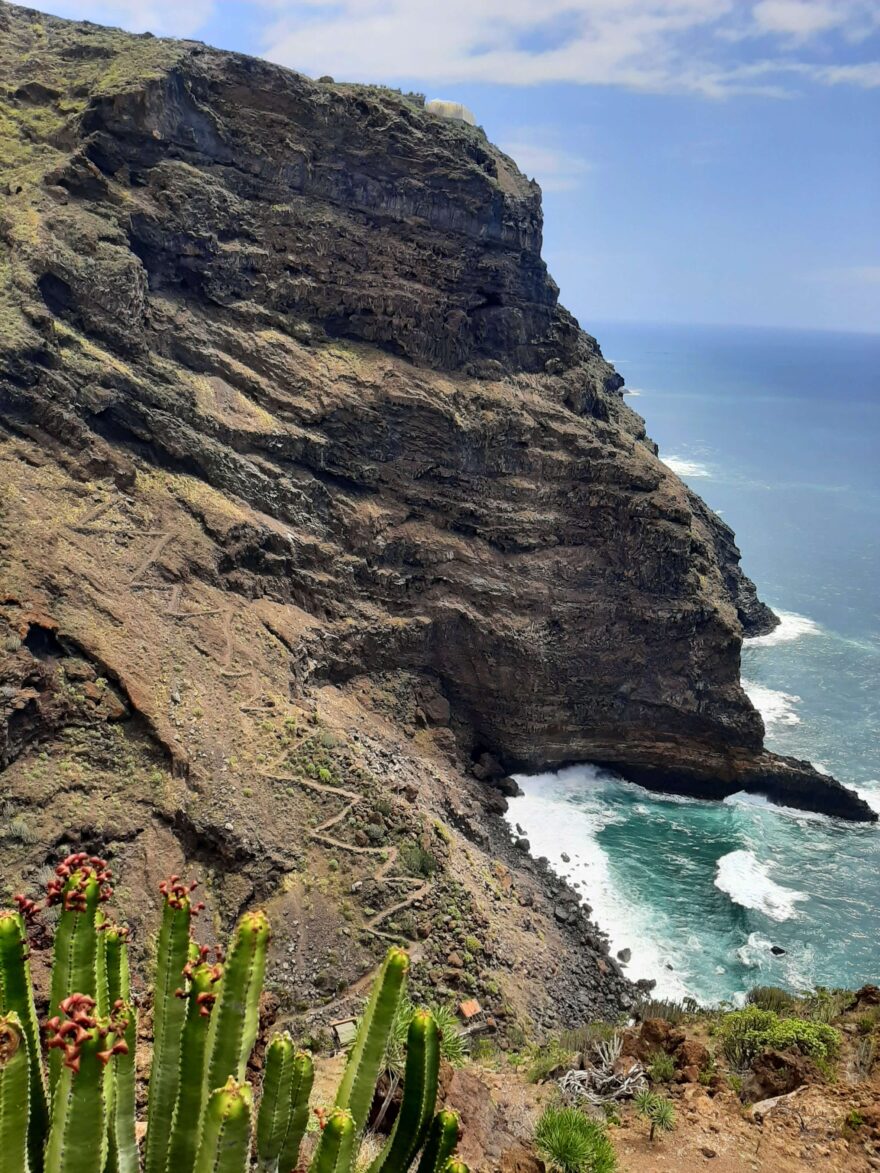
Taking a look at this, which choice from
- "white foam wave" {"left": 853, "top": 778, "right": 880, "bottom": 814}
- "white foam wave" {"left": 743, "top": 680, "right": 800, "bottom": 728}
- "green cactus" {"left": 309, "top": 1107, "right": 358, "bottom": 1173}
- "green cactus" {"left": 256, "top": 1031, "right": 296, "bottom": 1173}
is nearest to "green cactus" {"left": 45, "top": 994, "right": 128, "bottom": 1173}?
"green cactus" {"left": 309, "top": 1107, "right": 358, "bottom": 1173}

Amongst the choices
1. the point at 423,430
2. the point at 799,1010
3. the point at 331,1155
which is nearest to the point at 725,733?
the point at 423,430

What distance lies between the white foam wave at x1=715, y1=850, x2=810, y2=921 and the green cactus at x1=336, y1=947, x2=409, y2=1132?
3021 centimetres

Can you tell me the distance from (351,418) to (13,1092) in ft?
117

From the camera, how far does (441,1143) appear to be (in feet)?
27.1

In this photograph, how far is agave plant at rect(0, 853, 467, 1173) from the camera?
5.53m

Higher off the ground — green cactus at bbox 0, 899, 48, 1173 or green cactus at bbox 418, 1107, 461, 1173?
green cactus at bbox 0, 899, 48, 1173

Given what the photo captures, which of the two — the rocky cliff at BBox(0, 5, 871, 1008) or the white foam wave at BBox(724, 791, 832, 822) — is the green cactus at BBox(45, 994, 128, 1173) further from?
the white foam wave at BBox(724, 791, 832, 822)

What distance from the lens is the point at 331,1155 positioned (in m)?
6.86

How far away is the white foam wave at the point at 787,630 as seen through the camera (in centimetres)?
6125

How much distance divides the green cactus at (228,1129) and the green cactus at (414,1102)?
2.56 meters

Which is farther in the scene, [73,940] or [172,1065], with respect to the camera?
[172,1065]

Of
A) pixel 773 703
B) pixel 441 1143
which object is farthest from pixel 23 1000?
pixel 773 703

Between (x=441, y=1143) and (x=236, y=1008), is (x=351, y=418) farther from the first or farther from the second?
(x=236, y=1008)

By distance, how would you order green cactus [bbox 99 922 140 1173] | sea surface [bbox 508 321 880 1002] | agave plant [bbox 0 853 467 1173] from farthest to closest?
sea surface [bbox 508 321 880 1002] → green cactus [bbox 99 922 140 1173] → agave plant [bbox 0 853 467 1173]
